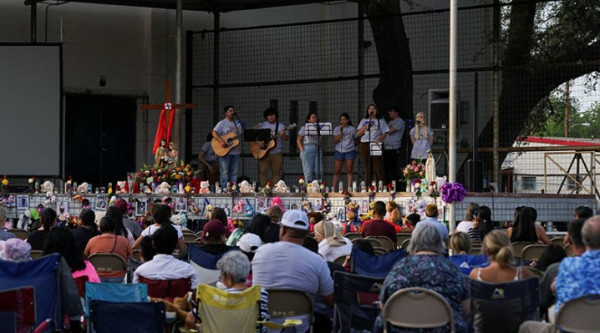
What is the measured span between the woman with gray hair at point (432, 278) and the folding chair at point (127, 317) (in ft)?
4.75

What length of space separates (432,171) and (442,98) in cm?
125

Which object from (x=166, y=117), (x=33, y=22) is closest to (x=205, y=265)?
(x=166, y=117)

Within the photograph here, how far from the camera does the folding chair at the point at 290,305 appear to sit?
788 centimetres

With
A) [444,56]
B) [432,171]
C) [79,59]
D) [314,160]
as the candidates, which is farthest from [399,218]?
[79,59]

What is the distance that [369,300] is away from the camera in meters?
8.12

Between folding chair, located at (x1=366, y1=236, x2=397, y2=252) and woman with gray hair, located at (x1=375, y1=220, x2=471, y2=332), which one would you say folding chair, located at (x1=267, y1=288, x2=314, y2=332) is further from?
folding chair, located at (x1=366, y1=236, x2=397, y2=252)

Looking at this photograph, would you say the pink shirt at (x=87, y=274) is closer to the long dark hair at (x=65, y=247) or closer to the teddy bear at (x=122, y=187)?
the long dark hair at (x=65, y=247)

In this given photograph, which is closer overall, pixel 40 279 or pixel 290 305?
pixel 290 305

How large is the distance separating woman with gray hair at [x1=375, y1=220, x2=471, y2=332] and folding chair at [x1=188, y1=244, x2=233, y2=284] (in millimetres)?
2900

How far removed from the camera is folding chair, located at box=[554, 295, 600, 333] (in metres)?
6.82

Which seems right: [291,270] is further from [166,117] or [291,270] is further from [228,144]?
[166,117]

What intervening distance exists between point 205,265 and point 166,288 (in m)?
1.44

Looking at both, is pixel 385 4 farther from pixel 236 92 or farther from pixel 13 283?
pixel 13 283

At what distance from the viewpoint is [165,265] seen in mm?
8594
